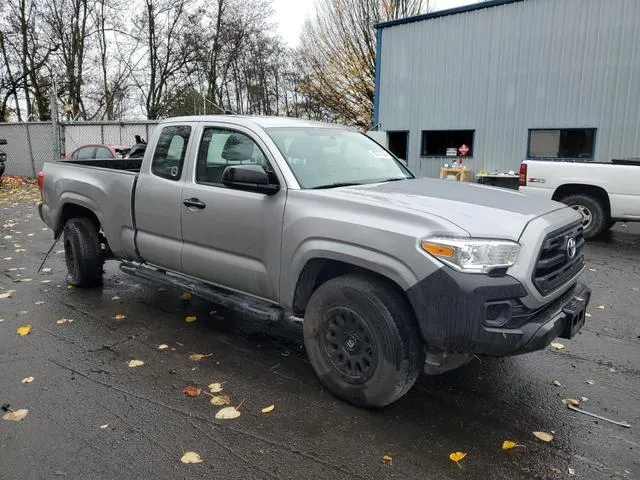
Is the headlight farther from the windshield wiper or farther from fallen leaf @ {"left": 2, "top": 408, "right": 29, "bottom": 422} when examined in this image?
fallen leaf @ {"left": 2, "top": 408, "right": 29, "bottom": 422}

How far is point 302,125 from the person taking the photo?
4.48 meters

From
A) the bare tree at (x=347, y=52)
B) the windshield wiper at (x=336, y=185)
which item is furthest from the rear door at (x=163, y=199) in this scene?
the bare tree at (x=347, y=52)

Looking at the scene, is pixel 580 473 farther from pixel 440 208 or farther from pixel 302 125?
pixel 302 125

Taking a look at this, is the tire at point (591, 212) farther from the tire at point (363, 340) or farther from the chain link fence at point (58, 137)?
the chain link fence at point (58, 137)

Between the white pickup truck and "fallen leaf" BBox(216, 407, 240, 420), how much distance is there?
288 inches

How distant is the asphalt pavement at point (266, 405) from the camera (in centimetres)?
283

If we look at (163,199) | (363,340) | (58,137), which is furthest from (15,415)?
(58,137)

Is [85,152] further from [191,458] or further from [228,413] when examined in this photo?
[191,458]

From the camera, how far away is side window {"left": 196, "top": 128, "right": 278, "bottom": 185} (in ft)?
13.7

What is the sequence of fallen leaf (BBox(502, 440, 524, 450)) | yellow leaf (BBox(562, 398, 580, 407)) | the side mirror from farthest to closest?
the side mirror → yellow leaf (BBox(562, 398, 580, 407)) → fallen leaf (BBox(502, 440, 524, 450))

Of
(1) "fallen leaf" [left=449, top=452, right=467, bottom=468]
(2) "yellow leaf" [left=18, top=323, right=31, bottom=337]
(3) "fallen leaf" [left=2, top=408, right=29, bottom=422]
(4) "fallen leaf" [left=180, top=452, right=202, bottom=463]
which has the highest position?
(3) "fallen leaf" [left=2, top=408, right=29, bottom=422]

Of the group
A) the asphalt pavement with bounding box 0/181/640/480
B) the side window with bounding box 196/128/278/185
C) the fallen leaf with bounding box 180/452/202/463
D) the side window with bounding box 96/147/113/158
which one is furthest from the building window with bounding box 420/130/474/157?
Answer: the fallen leaf with bounding box 180/452/202/463

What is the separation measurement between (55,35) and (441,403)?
111 feet

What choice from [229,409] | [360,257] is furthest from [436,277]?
[229,409]
